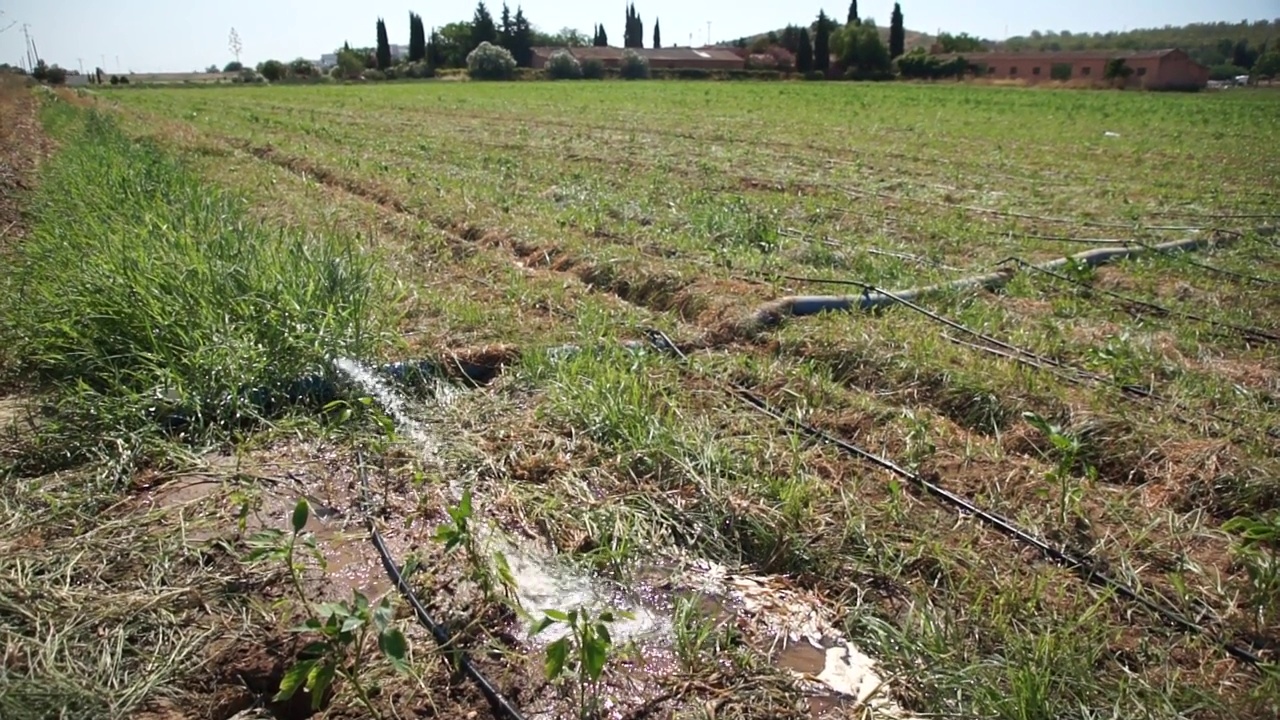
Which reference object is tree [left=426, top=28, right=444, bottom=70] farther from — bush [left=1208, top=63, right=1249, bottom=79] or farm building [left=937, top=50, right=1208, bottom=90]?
bush [left=1208, top=63, right=1249, bottom=79]

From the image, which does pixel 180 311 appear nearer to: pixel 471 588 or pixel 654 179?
pixel 471 588

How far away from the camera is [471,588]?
2369mm

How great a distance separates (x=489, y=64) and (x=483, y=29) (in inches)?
671

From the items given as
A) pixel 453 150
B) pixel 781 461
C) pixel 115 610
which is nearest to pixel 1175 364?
pixel 781 461

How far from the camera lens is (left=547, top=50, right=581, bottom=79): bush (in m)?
52.3

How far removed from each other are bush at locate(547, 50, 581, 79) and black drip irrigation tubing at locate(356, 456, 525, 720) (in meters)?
53.4

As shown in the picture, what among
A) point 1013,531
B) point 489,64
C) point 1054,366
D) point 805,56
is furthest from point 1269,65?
point 1013,531

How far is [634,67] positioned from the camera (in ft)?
183

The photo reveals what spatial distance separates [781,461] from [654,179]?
7.12 meters

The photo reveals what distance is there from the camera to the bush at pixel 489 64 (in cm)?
5153

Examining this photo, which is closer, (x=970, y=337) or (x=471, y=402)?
(x=471, y=402)

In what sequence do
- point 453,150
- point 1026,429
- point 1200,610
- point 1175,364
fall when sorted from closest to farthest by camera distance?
point 1200,610 → point 1026,429 → point 1175,364 → point 453,150

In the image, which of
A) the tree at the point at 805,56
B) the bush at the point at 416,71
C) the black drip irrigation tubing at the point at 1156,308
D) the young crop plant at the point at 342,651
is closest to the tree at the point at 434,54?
the bush at the point at 416,71

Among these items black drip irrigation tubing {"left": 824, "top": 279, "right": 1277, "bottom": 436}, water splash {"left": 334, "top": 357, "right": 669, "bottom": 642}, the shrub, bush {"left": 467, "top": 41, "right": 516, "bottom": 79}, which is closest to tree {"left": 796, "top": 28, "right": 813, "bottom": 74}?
bush {"left": 467, "top": 41, "right": 516, "bottom": 79}
